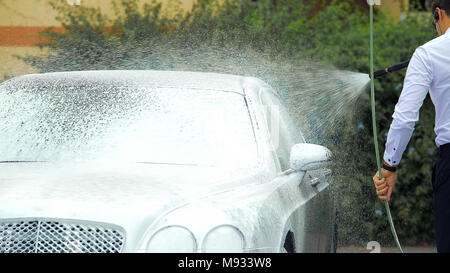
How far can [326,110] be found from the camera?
7.91 meters

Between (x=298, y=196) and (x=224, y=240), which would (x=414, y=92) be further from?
(x=224, y=240)

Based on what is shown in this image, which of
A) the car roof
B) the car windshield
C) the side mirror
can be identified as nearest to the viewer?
the car windshield

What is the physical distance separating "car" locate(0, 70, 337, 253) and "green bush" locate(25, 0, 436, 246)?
7.67 feet

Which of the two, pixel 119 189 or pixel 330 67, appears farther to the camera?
pixel 330 67

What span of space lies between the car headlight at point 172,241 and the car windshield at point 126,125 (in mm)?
817

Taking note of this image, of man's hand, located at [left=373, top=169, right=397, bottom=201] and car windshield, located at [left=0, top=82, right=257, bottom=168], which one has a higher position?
car windshield, located at [left=0, top=82, right=257, bottom=168]

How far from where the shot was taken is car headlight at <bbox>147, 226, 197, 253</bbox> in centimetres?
332

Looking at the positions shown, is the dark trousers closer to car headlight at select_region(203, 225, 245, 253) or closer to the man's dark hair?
the man's dark hair

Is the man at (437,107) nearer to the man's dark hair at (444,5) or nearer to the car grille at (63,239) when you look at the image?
the man's dark hair at (444,5)

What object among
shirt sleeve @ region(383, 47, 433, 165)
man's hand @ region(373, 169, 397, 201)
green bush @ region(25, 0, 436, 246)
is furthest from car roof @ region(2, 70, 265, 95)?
green bush @ region(25, 0, 436, 246)

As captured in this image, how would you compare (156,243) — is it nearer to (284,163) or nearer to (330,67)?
(284,163)

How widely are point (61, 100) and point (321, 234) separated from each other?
1.67 meters
